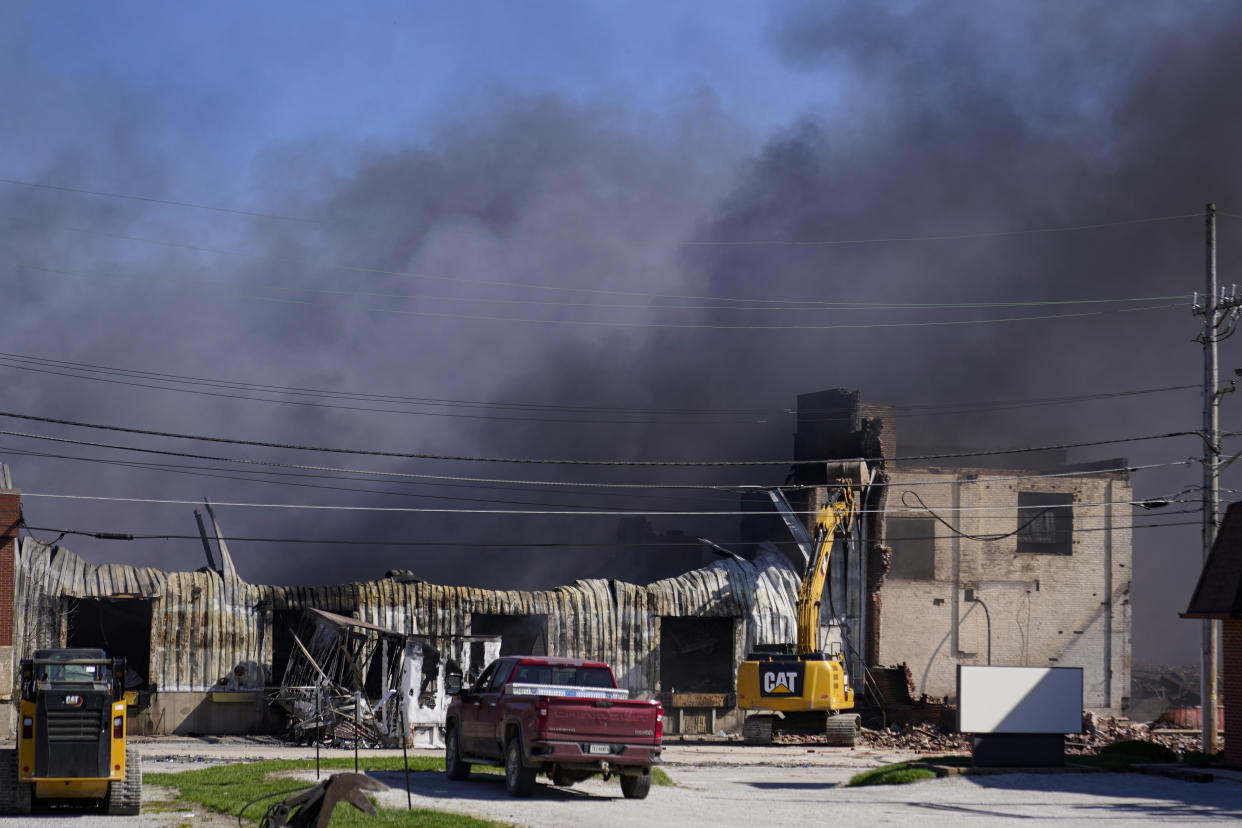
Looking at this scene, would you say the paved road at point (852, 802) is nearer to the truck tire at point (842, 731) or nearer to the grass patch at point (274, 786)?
the grass patch at point (274, 786)

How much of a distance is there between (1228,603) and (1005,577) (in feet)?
87.8

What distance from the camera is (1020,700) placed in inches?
949

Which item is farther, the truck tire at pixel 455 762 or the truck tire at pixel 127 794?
the truck tire at pixel 455 762

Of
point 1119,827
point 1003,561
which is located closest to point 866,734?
point 1003,561

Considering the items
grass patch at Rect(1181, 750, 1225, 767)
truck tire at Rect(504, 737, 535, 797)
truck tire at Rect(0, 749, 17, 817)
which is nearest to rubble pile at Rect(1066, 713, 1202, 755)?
grass patch at Rect(1181, 750, 1225, 767)

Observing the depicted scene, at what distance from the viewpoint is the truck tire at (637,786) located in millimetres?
19500

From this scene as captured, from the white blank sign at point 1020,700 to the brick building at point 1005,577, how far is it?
26.5 m

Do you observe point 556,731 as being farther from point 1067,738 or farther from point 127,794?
point 1067,738

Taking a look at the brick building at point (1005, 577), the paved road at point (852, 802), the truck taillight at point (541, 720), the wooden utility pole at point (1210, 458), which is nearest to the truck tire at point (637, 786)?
the paved road at point (852, 802)

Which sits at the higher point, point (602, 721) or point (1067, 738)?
point (602, 721)

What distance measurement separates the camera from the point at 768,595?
144 feet

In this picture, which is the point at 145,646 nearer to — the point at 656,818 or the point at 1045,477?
the point at 656,818

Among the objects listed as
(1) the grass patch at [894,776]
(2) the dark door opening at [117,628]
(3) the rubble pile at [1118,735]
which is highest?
(2) the dark door opening at [117,628]

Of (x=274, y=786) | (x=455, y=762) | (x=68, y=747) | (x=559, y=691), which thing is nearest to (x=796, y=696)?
(x=455, y=762)
